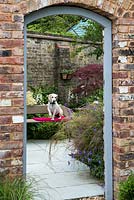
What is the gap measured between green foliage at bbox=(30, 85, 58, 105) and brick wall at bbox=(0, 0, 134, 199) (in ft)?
16.0

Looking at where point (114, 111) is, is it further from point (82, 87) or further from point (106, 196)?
point (82, 87)

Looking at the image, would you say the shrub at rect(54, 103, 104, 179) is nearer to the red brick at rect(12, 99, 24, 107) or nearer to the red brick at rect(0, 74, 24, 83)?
the red brick at rect(12, 99, 24, 107)

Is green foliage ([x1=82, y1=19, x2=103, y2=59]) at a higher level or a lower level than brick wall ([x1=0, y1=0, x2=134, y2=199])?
higher

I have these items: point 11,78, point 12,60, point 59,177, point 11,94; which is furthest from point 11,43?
point 59,177

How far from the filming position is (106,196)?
4082 mm

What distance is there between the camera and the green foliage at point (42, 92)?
8729 millimetres

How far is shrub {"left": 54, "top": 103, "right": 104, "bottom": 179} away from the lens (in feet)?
15.4

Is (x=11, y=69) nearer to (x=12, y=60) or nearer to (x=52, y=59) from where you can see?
(x=12, y=60)

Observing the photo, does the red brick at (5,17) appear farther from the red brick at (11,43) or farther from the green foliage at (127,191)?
the green foliage at (127,191)

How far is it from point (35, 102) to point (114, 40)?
15.2 feet

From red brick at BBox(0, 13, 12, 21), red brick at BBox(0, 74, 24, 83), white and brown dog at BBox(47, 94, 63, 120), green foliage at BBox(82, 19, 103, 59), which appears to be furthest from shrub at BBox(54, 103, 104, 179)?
green foliage at BBox(82, 19, 103, 59)

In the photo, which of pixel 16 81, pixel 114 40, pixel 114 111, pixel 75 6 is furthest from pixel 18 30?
pixel 114 111

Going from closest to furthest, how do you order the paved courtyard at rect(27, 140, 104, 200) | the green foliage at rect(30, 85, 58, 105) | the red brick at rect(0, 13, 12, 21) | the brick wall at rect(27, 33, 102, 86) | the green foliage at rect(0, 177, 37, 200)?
1. the green foliage at rect(0, 177, 37, 200)
2. the red brick at rect(0, 13, 12, 21)
3. the paved courtyard at rect(27, 140, 104, 200)
4. the green foliage at rect(30, 85, 58, 105)
5. the brick wall at rect(27, 33, 102, 86)

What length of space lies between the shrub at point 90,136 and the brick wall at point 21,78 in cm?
69
